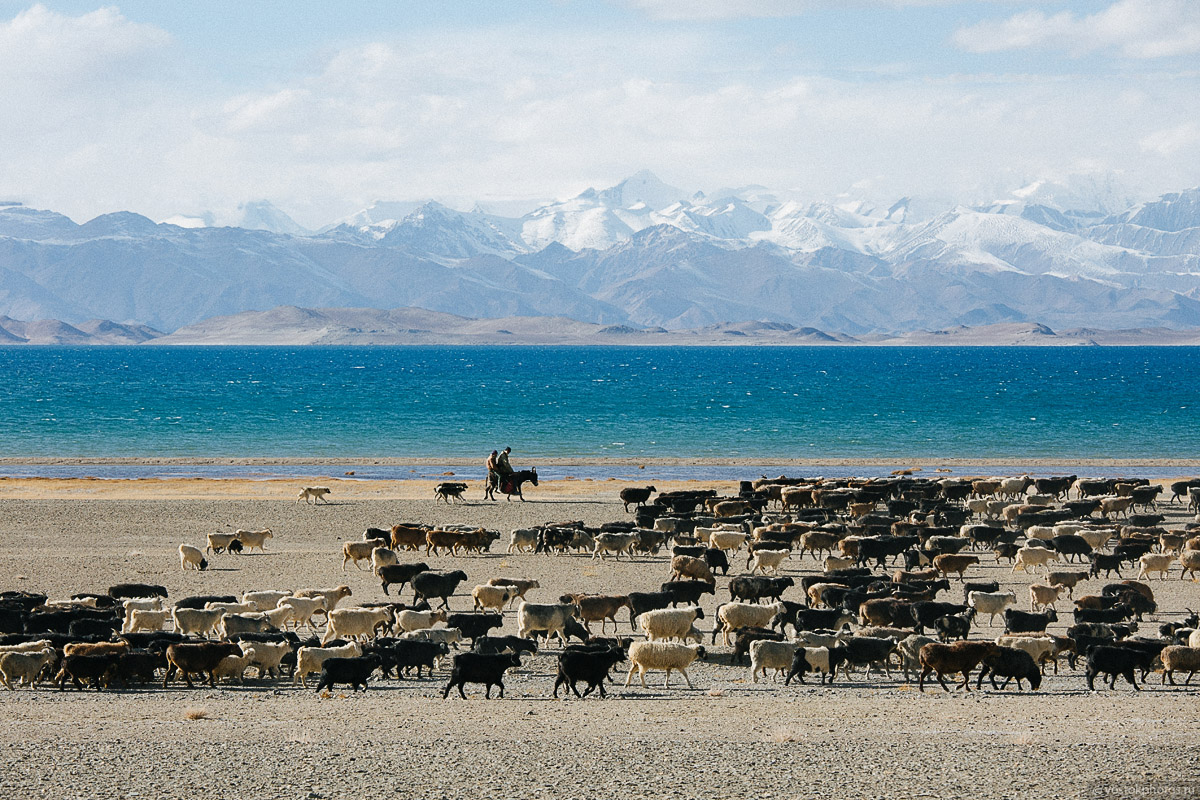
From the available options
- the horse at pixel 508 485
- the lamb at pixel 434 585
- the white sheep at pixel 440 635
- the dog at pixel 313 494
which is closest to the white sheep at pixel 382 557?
the lamb at pixel 434 585

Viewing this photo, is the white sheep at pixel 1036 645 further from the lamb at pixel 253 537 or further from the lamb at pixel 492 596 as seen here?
the lamb at pixel 253 537

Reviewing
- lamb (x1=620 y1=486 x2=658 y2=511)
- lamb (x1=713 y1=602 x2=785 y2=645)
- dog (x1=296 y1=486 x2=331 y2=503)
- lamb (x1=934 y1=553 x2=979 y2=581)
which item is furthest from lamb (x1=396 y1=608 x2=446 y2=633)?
dog (x1=296 y1=486 x2=331 y2=503)

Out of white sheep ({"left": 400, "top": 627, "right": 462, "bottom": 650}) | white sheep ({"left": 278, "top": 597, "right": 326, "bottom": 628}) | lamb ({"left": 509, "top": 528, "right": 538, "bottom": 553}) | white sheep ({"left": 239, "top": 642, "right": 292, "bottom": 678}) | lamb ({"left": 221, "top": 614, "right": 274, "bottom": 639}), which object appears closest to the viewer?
white sheep ({"left": 239, "top": 642, "right": 292, "bottom": 678})

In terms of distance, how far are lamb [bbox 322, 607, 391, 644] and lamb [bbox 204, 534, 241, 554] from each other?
1135cm

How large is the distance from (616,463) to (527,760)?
164 feet

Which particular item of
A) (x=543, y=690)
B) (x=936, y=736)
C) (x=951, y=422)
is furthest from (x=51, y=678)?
(x=951, y=422)

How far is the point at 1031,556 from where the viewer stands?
2938 cm

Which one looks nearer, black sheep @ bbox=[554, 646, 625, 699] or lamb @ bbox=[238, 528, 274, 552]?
black sheep @ bbox=[554, 646, 625, 699]

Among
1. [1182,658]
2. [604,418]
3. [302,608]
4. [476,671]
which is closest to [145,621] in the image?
[302,608]

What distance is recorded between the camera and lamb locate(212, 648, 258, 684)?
18.2m

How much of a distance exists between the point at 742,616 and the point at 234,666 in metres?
8.40

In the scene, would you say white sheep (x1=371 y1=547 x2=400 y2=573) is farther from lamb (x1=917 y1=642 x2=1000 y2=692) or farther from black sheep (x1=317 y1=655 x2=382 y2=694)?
lamb (x1=917 y1=642 x2=1000 y2=692)

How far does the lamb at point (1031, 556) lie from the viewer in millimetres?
29328

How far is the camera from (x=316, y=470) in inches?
2363
